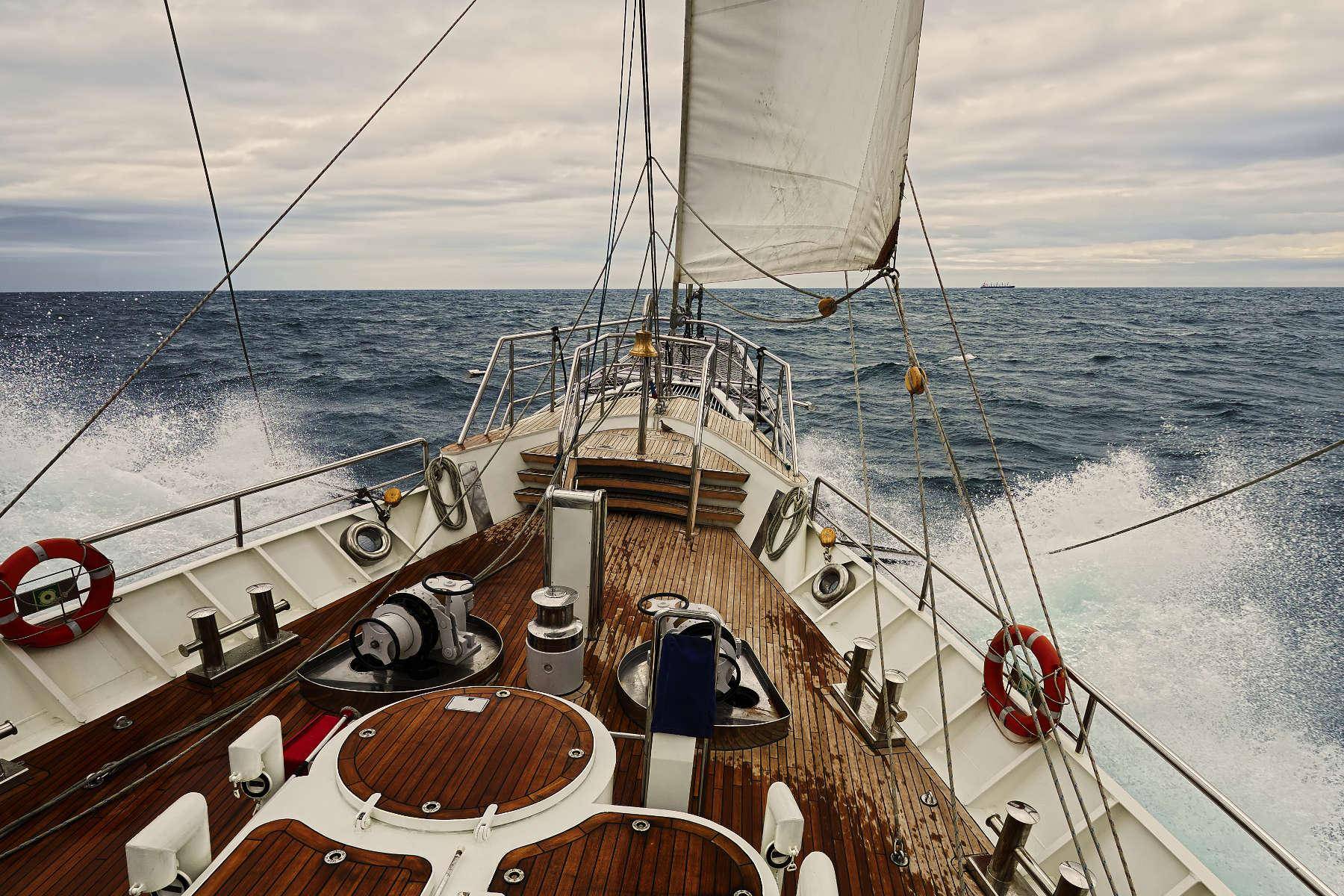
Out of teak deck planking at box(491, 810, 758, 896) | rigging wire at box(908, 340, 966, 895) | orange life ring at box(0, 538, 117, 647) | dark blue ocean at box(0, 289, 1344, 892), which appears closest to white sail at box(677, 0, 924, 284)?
rigging wire at box(908, 340, 966, 895)

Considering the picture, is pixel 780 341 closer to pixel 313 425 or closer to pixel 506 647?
pixel 313 425

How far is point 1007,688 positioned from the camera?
3.90 meters

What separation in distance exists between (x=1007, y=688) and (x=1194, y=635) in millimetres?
7147

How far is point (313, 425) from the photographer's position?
16391 mm

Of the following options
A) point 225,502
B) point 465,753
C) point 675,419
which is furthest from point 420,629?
point 675,419

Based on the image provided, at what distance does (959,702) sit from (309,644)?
448cm

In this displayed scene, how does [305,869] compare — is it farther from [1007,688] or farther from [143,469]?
[143,469]

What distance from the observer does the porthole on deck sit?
2439mm

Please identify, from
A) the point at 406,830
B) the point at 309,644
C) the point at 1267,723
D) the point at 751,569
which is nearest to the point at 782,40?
the point at 751,569

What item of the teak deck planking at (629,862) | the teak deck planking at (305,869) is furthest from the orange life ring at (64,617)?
the teak deck planking at (629,862)

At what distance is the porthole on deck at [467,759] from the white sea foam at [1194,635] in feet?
19.8

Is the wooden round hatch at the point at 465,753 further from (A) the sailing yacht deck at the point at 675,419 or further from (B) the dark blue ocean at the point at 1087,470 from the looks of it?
(B) the dark blue ocean at the point at 1087,470

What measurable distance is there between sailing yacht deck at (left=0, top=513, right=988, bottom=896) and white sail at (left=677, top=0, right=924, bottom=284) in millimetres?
2837

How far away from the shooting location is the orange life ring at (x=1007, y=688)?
Answer: 348 cm
